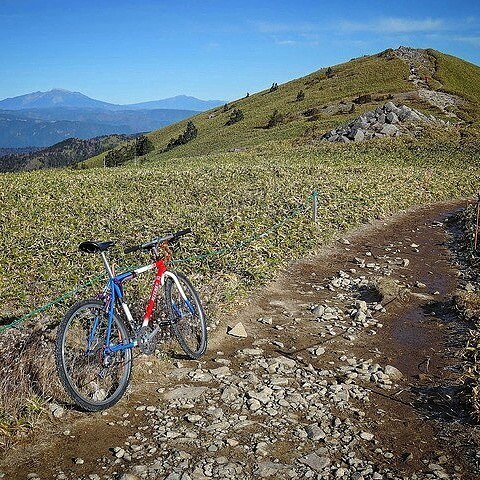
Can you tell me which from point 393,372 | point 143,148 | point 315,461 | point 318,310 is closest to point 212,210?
point 318,310

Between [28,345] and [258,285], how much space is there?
22.8 feet

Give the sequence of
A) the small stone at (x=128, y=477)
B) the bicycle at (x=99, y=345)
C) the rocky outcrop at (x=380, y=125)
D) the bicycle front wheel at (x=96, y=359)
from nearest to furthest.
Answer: the small stone at (x=128, y=477)
the bicycle at (x=99, y=345)
the bicycle front wheel at (x=96, y=359)
the rocky outcrop at (x=380, y=125)

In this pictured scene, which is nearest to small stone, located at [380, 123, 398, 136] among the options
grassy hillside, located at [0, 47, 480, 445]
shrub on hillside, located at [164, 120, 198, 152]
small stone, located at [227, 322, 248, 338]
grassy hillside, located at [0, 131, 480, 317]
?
grassy hillside, located at [0, 47, 480, 445]

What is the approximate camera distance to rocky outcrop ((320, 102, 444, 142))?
51.5m

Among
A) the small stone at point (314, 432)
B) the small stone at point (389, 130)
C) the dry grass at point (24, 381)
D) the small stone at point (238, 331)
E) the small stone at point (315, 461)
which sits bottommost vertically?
→ the small stone at point (315, 461)

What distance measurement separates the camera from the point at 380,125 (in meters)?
53.3

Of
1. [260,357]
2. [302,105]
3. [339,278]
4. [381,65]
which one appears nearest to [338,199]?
[339,278]

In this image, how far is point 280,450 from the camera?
6438 millimetres

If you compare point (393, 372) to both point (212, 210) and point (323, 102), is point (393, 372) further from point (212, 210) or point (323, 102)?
point (323, 102)

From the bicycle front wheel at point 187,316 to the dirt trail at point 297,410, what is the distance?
330mm

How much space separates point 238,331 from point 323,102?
274ft

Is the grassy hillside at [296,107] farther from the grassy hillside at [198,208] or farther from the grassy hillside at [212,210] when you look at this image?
the grassy hillside at [198,208]

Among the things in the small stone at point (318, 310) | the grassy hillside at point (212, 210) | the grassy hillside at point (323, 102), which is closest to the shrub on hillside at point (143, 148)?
the grassy hillside at point (323, 102)

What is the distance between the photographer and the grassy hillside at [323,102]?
70.1 metres
